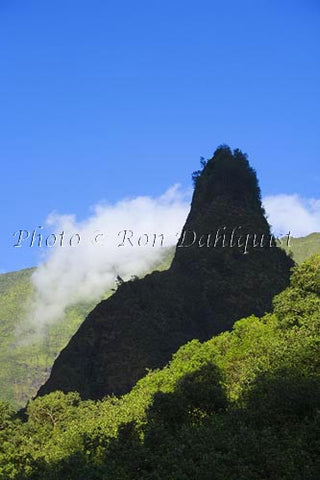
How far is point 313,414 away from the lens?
3684 cm

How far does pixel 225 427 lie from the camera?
124 ft

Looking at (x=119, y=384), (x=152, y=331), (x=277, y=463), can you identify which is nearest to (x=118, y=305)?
(x=152, y=331)

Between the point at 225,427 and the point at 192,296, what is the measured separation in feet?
296

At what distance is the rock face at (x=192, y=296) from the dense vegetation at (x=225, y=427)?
4159 cm

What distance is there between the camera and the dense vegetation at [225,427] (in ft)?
103

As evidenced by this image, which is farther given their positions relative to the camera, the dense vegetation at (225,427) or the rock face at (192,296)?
the rock face at (192,296)

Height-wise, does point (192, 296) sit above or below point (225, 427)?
above

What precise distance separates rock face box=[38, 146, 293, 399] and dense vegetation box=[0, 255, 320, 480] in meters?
41.6

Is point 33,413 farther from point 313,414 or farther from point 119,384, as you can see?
point 313,414

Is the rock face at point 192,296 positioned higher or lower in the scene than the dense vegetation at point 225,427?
higher

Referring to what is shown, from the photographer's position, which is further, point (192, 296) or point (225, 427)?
point (192, 296)

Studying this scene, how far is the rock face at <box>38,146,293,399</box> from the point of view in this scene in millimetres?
111875

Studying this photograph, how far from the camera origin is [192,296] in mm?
127938

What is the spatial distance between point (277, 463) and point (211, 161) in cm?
13214
